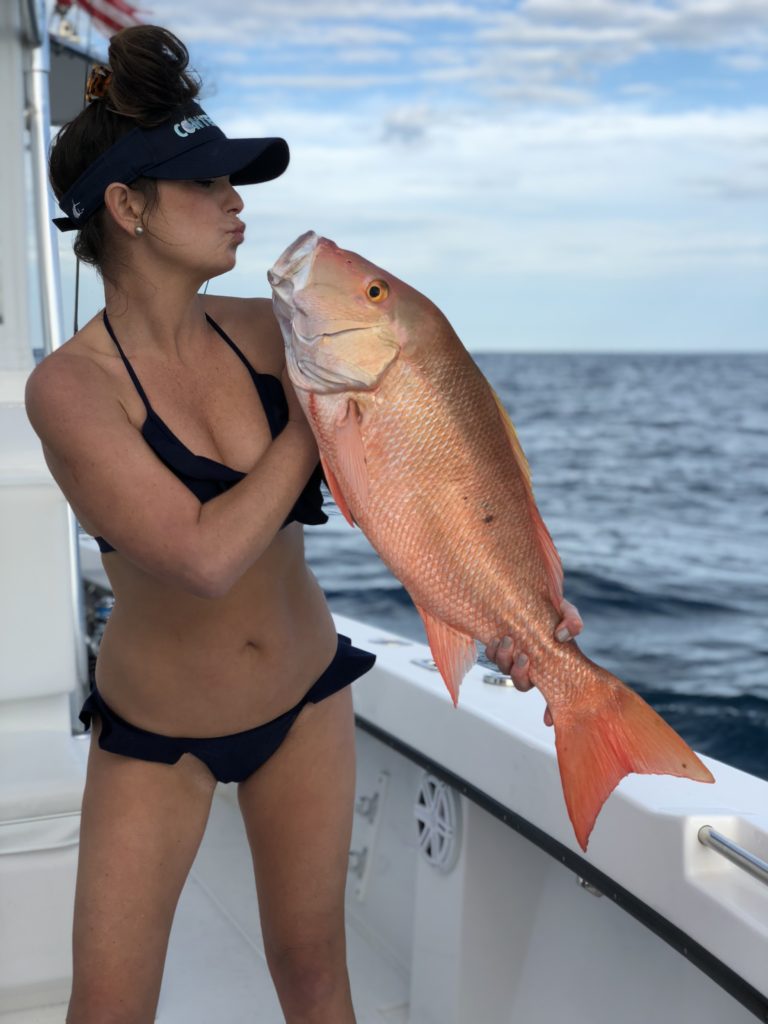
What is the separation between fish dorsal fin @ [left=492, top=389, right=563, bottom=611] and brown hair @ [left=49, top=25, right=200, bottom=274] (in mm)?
683

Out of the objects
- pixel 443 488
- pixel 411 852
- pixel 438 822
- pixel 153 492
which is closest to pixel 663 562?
pixel 411 852

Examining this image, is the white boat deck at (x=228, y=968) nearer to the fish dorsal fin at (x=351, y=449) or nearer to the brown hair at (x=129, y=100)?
the fish dorsal fin at (x=351, y=449)

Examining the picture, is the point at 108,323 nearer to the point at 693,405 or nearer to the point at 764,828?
the point at 764,828

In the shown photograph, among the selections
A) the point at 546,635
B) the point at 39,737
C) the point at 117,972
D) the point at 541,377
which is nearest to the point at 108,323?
the point at 546,635

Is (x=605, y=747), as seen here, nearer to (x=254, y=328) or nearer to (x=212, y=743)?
(x=212, y=743)

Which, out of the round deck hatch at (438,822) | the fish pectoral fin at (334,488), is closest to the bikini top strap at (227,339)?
the fish pectoral fin at (334,488)

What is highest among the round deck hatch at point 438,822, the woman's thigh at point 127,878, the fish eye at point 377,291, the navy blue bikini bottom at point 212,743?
the fish eye at point 377,291

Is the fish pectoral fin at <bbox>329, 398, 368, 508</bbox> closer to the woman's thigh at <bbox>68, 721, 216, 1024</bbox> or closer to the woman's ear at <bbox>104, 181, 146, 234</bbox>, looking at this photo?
the woman's ear at <bbox>104, 181, 146, 234</bbox>

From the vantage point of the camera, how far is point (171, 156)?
186 centimetres

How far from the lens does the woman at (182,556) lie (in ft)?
5.96

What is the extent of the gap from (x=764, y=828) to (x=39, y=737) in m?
2.01

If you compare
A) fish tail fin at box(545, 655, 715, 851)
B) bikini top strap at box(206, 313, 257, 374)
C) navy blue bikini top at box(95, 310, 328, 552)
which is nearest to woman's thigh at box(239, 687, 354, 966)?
navy blue bikini top at box(95, 310, 328, 552)

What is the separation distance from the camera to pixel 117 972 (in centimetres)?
198

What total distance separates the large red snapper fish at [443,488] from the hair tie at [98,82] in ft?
1.55
